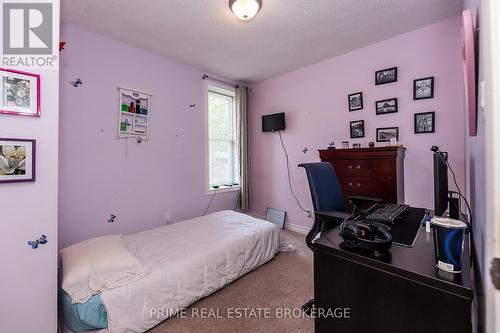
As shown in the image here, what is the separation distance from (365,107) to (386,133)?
1.40ft

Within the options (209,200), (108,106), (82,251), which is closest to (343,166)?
Answer: (209,200)

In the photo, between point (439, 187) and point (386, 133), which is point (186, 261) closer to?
point (439, 187)

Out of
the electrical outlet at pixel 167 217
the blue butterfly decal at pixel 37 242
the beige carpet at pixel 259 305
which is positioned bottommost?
the beige carpet at pixel 259 305

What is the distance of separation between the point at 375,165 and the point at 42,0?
119 inches

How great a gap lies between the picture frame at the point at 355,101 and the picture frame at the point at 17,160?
313 cm

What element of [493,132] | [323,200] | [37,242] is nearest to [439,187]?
[323,200]

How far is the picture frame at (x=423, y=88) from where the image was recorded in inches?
90.0

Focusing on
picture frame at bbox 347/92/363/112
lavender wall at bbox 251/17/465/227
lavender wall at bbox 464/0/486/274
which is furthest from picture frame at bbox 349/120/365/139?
lavender wall at bbox 464/0/486/274

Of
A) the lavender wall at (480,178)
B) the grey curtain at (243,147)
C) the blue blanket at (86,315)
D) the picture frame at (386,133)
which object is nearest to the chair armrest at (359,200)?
the lavender wall at (480,178)

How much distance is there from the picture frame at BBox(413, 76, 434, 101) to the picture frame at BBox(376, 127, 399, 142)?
38 cm

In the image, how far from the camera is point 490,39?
1.57 feet

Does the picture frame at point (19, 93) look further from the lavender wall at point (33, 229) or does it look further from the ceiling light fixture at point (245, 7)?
the ceiling light fixture at point (245, 7)

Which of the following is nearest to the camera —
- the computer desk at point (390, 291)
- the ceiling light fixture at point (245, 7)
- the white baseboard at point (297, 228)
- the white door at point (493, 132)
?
the white door at point (493, 132)

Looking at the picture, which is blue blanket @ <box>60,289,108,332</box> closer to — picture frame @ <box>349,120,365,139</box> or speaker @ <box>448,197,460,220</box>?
speaker @ <box>448,197,460,220</box>
